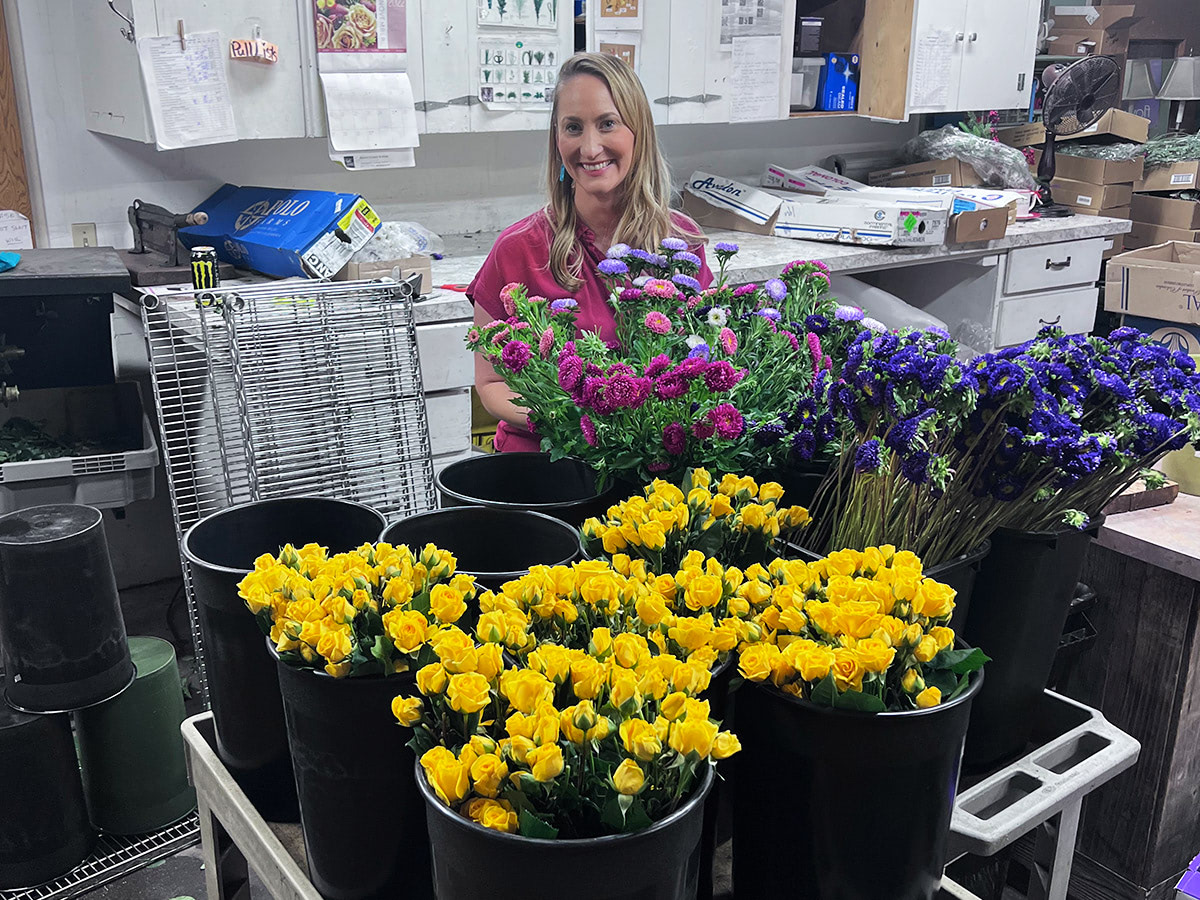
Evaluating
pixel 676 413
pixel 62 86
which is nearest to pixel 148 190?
pixel 62 86

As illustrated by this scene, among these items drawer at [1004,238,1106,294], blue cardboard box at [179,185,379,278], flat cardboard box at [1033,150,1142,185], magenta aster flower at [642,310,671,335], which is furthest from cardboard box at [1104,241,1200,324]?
magenta aster flower at [642,310,671,335]

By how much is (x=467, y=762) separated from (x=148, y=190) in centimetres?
266

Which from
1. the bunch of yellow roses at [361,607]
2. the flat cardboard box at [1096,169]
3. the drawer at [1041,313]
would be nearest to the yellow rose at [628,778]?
the bunch of yellow roses at [361,607]

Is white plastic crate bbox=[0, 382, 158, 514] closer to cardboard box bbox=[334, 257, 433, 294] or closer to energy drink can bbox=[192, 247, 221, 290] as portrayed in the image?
energy drink can bbox=[192, 247, 221, 290]

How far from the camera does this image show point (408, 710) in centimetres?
64

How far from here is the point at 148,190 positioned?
9.25 ft

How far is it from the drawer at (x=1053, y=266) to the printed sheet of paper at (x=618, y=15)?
61.0 inches

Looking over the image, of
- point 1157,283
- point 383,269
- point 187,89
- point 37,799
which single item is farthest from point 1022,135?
point 37,799

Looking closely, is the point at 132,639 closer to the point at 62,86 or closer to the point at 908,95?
the point at 62,86

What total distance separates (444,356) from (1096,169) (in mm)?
2965

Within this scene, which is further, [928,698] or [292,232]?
[292,232]

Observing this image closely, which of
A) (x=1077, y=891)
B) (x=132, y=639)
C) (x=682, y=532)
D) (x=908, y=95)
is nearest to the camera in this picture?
(x=682, y=532)

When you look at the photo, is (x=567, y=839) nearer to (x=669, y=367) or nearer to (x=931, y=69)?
(x=669, y=367)

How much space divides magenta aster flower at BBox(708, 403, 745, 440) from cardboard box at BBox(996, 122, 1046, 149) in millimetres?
3859
